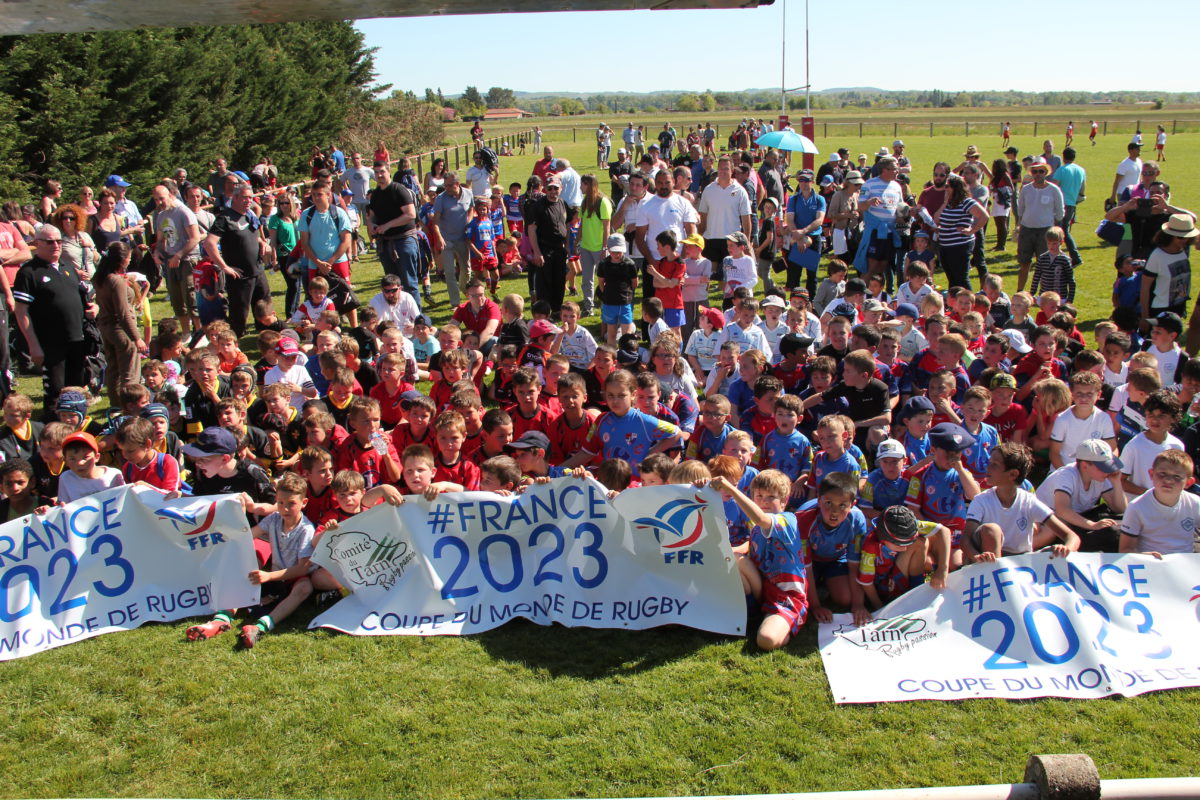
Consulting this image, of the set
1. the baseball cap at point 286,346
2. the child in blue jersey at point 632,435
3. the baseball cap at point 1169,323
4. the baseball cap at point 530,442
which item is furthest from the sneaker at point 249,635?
the baseball cap at point 1169,323

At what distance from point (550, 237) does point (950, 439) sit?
25.9ft

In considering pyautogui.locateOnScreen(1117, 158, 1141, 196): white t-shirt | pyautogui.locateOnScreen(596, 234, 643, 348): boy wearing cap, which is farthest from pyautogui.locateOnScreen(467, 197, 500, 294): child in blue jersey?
pyautogui.locateOnScreen(1117, 158, 1141, 196): white t-shirt

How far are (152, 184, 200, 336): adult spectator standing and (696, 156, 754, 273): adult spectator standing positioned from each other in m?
6.97

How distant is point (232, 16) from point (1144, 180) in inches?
607

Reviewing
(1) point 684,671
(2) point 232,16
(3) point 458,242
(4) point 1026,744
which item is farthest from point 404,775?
(3) point 458,242

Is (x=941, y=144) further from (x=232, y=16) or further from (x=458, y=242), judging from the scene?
(x=232, y=16)

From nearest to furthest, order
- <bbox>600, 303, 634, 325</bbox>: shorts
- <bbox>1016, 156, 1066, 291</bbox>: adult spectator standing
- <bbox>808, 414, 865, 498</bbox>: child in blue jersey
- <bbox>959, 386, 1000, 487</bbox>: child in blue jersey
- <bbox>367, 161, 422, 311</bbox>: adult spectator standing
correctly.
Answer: <bbox>808, 414, 865, 498</bbox>: child in blue jersey, <bbox>959, 386, 1000, 487</bbox>: child in blue jersey, <bbox>600, 303, 634, 325</bbox>: shorts, <bbox>367, 161, 422, 311</bbox>: adult spectator standing, <bbox>1016, 156, 1066, 291</bbox>: adult spectator standing

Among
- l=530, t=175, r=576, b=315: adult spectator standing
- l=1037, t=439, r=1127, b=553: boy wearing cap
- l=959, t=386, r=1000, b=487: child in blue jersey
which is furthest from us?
l=530, t=175, r=576, b=315: adult spectator standing

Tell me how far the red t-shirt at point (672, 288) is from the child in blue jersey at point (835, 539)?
555cm

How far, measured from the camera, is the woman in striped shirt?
1333 cm

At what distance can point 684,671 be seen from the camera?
18.9 feet

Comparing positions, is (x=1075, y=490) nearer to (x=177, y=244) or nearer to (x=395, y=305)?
(x=395, y=305)

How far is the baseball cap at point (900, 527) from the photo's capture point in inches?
234

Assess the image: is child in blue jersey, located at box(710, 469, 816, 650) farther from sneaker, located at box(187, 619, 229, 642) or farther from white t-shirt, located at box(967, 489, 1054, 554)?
sneaker, located at box(187, 619, 229, 642)
